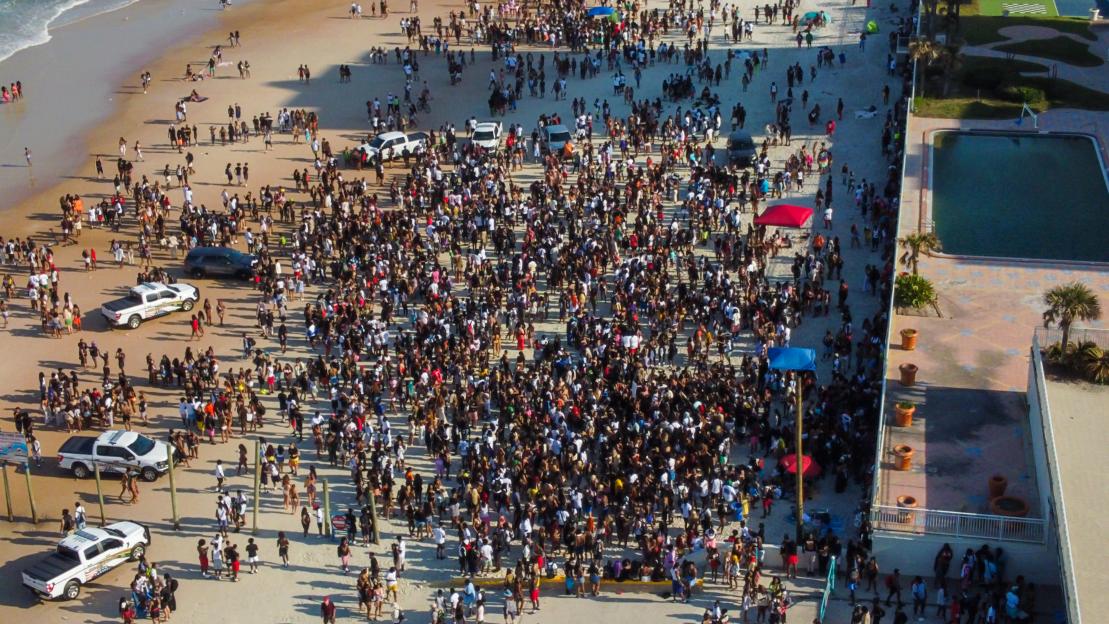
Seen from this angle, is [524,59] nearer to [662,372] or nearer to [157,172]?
[157,172]

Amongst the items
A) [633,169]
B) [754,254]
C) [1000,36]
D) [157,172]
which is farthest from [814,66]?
[157,172]

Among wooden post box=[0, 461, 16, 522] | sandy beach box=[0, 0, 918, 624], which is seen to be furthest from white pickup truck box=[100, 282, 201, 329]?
wooden post box=[0, 461, 16, 522]

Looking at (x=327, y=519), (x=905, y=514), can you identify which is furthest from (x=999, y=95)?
(x=327, y=519)

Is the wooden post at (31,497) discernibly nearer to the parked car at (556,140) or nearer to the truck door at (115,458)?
the truck door at (115,458)

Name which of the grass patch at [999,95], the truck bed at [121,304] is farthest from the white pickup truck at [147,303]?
the grass patch at [999,95]

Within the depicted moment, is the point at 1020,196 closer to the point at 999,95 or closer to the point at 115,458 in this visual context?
the point at 999,95

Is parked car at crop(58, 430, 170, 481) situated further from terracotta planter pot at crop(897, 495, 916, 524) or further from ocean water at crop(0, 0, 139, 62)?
ocean water at crop(0, 0, 139, 62)
